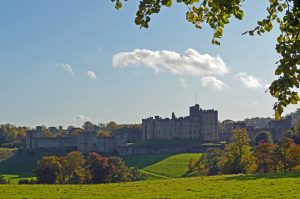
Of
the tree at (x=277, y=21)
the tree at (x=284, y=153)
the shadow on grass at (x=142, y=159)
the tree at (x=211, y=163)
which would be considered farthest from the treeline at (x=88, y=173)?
the tree at (x=277, y=21)

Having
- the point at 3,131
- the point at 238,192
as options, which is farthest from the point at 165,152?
the point at 238,192

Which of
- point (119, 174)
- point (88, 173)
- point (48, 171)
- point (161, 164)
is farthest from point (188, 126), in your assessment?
point (48, 171)

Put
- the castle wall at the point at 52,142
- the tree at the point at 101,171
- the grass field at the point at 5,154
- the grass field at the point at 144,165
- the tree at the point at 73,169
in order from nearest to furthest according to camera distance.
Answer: the tree at the point at 101,171 → the tree at the point at 73,169 → the grass field at the point at 144,165 → the grass field at the point at 5,154 → the castle wall at the point at 52,142

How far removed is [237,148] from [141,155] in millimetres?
67367

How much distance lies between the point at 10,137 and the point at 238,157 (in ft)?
405

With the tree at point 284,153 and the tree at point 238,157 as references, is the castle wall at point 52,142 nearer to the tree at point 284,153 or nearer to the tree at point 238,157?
the tree at point 238,157

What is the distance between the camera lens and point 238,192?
26672 millimetres

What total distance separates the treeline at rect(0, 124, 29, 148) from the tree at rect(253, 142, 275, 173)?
109267mm

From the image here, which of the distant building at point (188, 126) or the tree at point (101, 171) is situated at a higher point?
the distant building at point (188, 126)

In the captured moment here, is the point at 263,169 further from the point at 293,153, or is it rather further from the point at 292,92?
the point at 292,92

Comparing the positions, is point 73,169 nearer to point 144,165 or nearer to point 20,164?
point 144,165

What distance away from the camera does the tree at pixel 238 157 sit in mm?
56188

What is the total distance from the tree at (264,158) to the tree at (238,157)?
2.58 metres

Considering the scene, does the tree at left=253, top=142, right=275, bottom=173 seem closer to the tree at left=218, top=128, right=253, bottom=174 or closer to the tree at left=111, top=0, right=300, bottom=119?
the tree at left=218, top=128, right=253, bottom=174
